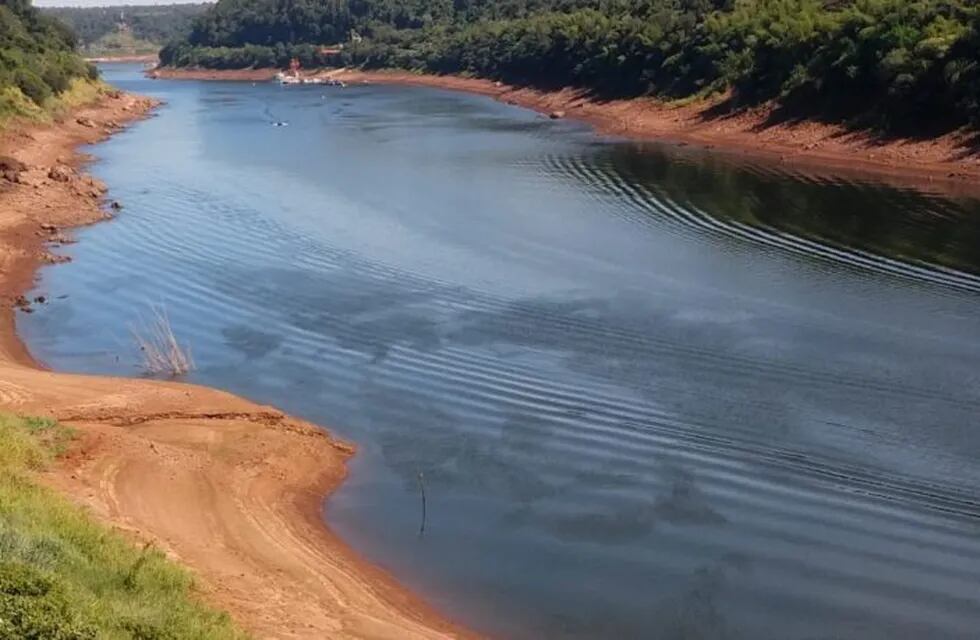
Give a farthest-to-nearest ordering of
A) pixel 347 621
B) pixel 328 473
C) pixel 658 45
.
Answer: pixel 658 45
pixel 328 473
pixel 347 621

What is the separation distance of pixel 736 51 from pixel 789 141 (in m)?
13.7

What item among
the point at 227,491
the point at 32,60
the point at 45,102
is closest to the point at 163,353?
the point at 227,491

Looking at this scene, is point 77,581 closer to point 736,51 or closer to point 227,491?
point 227,491

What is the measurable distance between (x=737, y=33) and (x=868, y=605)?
5902 centimetres

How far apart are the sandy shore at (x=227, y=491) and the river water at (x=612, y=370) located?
74cm

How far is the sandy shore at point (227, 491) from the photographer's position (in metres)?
14.0

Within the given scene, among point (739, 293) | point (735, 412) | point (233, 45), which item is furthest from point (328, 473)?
point (233, 45)

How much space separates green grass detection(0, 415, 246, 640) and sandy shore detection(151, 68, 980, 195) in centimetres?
3721

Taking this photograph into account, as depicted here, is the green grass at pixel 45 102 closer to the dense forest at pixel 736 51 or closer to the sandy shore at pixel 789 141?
the sandy shore at pixel 789 141

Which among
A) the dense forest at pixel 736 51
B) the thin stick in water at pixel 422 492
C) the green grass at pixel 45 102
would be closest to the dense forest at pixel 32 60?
the green grass at pixel 45 102

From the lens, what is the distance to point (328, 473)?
19.2 metres

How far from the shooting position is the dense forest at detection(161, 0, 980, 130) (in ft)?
165

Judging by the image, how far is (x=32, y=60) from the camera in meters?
76.1

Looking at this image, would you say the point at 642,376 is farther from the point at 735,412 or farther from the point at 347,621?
the point at 347,621
